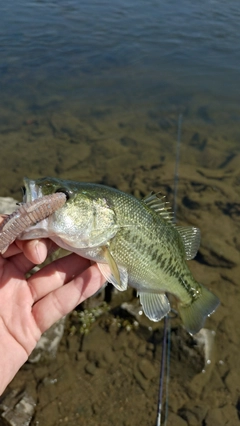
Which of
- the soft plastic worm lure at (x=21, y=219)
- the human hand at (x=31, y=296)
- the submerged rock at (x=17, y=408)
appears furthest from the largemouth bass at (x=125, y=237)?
the submerged rock at (x=17, y=408)

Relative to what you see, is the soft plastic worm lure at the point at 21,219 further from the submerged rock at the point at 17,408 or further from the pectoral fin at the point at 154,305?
the submerged rock at the point at 17,408

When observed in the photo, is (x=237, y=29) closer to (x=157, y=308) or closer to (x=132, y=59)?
(x=132, y=59)

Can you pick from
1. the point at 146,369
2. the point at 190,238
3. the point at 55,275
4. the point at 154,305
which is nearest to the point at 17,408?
the point at 146,369

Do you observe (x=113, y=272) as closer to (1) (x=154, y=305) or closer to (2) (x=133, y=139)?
(1) (x=154, y=305)

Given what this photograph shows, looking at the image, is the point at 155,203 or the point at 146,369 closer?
the point at 155,203

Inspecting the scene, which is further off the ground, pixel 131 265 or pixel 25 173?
pixel 131 265

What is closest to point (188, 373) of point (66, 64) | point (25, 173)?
point (25, 173)
